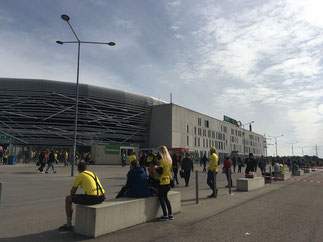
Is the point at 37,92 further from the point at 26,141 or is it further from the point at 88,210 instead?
the point at 88,210

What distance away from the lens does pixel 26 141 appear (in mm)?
48844

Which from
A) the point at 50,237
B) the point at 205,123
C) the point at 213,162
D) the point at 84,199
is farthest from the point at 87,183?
the point at 205,123

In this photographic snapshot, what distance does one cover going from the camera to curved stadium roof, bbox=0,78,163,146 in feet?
164

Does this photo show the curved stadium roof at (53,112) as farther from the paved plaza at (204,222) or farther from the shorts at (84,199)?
the shorts at (84,199)

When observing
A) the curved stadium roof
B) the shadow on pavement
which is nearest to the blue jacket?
the shadow on pavement

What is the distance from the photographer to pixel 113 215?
4.83 metres

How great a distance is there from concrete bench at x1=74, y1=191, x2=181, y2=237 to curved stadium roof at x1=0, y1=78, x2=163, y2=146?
47431mm

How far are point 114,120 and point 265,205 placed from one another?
52513mm

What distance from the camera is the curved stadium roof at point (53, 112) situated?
50.0 metres

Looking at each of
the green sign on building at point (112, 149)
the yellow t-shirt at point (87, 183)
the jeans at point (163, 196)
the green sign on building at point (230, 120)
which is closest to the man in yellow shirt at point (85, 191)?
the yellow t-shirt at point (87, 183)

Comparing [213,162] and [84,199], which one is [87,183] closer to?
[84,199]

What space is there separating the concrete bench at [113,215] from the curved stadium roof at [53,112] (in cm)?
4743

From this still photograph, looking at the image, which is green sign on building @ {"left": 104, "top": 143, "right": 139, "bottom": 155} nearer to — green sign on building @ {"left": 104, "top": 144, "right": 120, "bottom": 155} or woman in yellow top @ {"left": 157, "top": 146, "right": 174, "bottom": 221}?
green sign on building @ {"left": 104, "top": 144, "right": 120, "bottom": 155}

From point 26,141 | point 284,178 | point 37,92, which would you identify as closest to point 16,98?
point 37,92
